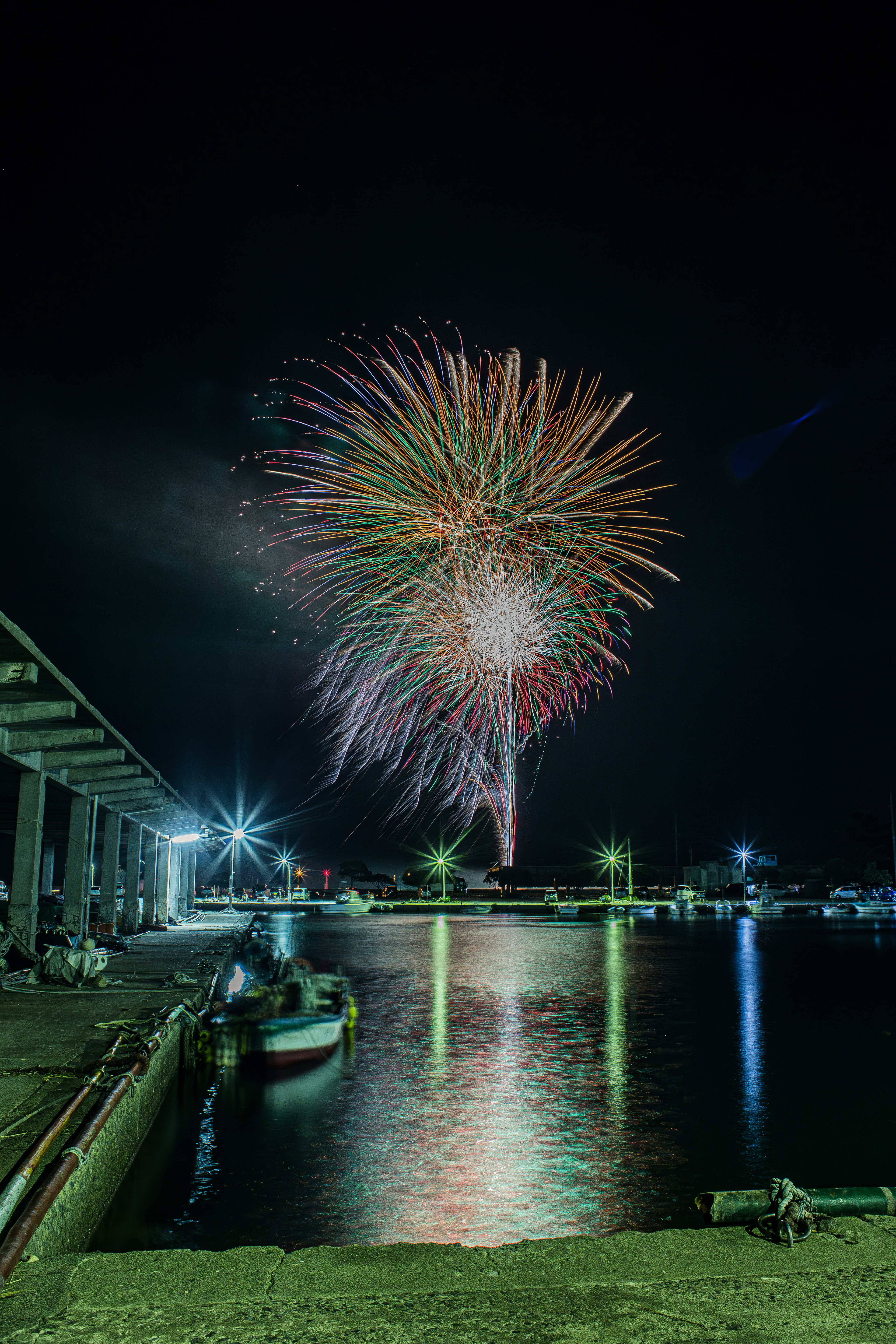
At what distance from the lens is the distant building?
477 ft

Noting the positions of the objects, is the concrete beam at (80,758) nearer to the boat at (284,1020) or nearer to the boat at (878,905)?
the boat at (284,1020)

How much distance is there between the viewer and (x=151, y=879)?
47062 millimetres

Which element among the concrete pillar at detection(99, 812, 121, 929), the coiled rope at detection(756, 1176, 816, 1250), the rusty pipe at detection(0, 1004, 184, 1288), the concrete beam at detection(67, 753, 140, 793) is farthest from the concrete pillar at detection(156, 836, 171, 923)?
the coiled rope at detection(756, 1176, 816, 1250)

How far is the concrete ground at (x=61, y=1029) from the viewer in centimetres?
836

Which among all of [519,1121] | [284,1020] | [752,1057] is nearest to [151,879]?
[284,1020]

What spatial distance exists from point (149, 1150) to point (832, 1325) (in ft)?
32.8

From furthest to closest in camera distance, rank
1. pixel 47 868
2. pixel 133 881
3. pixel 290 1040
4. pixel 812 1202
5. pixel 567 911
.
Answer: pixel 567 911 < pixel 47 868 < pixel 133 881 < pixel 290 1040 < pixel 812 1202

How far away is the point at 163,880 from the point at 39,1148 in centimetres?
4460

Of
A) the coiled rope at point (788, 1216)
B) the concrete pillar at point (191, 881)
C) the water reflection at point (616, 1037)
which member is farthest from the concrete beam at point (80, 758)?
the concrete pillar at point (191, 881)

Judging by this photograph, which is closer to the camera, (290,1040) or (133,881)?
(290,1040)

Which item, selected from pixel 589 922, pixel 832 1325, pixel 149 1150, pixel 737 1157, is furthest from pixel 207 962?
pixel 589 922

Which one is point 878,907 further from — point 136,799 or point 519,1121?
point 519,1121

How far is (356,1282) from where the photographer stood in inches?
201

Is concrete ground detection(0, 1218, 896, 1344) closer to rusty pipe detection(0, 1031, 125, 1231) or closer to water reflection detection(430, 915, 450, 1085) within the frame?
rusty pipe detection(0, 1031, 125, 1231)
